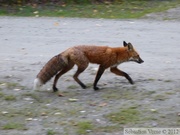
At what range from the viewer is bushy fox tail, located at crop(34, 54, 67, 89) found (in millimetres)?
8211

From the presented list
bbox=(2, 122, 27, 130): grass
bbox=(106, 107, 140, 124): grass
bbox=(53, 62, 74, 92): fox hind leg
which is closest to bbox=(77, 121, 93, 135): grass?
bbox=(106, 107, 140, 124): grass

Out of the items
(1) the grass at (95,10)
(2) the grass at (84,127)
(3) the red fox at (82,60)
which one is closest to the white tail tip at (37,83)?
(3) the red fox at (82,60)

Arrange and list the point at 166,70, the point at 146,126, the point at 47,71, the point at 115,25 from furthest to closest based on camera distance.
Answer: the point at 115,25, the point at 166,70, the point at 47,71, the point at 146,126

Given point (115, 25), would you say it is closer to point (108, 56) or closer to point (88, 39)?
point (88, 39)

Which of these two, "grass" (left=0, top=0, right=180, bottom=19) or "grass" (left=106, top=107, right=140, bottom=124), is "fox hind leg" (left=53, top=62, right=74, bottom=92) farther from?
"grass" (left=0, top=0, right=180, bottom=19)

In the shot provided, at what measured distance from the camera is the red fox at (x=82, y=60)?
824 centimetres

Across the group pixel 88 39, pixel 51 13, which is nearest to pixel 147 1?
pixel 51 13

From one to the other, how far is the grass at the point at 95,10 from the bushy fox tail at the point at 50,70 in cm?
860

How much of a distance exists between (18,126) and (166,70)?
12.5 feet

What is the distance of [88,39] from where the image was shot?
43.3 ft

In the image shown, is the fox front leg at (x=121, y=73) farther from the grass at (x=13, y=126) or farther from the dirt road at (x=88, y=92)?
the grass at (x=13, y=126)

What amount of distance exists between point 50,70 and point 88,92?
0.71 m

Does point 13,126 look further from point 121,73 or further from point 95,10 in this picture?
point 95,10

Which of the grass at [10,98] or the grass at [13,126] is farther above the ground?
the grass at [10,98]
